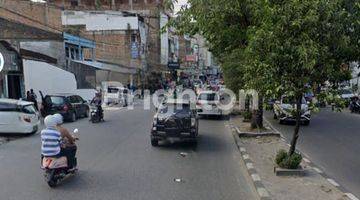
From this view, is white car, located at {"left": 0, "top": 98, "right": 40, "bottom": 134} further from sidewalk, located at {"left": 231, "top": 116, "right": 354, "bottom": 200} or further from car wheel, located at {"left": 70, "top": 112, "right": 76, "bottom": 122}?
sidewalk, located at {"left": 231, "top": 116, "right": 354, "bottom": 200}

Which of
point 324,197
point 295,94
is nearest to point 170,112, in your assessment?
point 295,94

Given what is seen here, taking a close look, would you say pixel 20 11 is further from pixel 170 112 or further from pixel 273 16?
pixel 273 16

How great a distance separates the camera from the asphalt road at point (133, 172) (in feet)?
29.6

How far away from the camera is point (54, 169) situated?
948 cm

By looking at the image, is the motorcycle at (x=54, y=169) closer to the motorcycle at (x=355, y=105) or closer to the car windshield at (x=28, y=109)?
the car windshield at (x=28, y=109)

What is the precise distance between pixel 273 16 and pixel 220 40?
29.7ft

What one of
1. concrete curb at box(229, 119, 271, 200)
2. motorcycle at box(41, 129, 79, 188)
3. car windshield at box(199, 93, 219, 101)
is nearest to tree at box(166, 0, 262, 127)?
concrete curb at box(229, 119, 271, 200)

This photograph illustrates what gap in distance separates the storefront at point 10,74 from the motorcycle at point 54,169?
1988cm

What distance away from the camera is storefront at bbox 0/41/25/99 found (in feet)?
94.0

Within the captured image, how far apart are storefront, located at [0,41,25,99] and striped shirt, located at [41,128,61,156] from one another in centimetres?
1977

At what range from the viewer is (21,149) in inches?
579

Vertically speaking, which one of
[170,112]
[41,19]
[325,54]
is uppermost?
[41,19]

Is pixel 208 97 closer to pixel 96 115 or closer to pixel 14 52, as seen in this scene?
pixel 96 115

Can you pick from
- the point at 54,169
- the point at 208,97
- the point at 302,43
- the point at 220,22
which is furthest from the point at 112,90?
the point at 302,43
